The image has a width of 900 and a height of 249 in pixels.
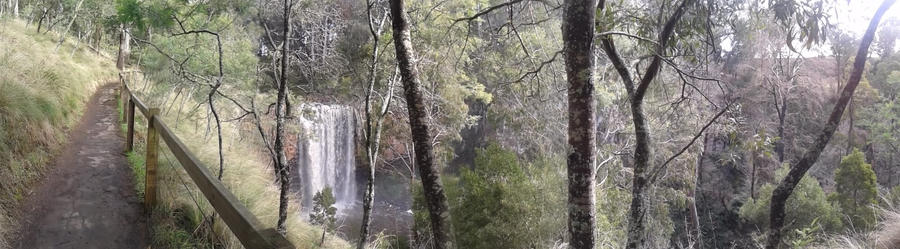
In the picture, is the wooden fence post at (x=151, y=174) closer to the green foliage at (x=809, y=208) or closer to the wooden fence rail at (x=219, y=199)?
the wooden fence rail at (x=219, y=199)

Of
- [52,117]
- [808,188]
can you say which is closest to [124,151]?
[52,117]

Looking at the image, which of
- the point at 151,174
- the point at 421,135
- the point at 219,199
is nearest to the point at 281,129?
the point at 151,174

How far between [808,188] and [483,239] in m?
14.5

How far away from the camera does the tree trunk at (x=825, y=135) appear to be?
5734 millimetres

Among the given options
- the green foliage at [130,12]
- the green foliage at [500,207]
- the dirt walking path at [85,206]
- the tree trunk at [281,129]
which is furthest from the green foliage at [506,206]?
the green foliage at [130,12]

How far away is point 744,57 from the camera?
84.9ft

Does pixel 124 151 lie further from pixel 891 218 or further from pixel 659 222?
pixel 659 222

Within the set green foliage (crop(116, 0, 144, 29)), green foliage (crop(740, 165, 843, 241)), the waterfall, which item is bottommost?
green foliage (crop(740, 165, 843, 241))

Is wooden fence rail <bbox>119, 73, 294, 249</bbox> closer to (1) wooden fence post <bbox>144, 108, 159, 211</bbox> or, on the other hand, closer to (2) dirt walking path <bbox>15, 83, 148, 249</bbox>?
(1) wooden fence post <bbox>144, 108, 159, 211</bbox>

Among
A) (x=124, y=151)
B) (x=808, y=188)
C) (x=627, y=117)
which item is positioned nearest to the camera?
(x=124, y=151)

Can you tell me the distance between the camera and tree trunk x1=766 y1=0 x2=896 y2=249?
18.8ft

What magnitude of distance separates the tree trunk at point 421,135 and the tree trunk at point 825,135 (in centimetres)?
480

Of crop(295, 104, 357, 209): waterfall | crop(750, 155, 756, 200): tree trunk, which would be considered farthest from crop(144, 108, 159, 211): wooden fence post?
crop(750, 155, 756, 200): tree trunk

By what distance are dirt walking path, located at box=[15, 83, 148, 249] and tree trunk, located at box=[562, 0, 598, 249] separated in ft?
10.3
